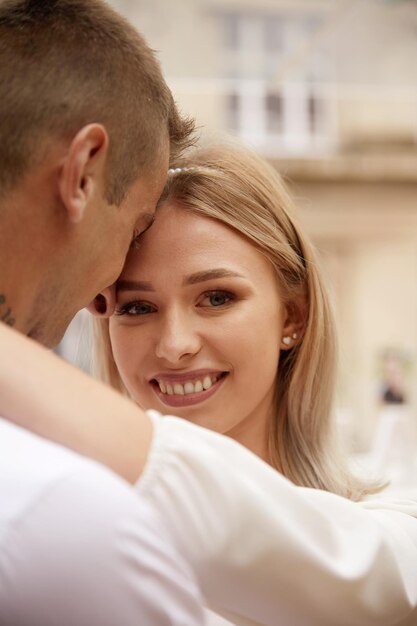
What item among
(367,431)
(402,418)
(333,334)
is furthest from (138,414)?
(367,431)

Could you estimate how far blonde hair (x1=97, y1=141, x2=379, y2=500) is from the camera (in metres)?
1.88

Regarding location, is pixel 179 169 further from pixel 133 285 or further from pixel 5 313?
pixel 5 313

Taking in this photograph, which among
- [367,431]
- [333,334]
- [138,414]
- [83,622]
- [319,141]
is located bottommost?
[367,431]

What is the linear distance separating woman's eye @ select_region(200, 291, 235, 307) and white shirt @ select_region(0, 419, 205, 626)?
957 millimetres

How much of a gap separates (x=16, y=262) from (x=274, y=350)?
820 millimetres

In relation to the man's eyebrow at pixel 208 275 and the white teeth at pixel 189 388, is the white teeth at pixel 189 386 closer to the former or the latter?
the white teeth at pixel 189 388

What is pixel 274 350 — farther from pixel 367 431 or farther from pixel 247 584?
pixel 367 431

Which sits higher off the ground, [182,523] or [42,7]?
[42,7]

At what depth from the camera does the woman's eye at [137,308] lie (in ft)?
6.07

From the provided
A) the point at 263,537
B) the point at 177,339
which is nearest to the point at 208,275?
the point at 177,339

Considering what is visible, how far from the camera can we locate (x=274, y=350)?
192 cm

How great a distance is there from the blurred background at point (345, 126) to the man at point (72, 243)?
3.12 m

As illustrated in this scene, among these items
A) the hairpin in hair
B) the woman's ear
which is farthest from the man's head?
the woman's ear

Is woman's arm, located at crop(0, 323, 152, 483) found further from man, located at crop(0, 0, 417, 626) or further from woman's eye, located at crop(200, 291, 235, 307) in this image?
woman's eye, located at crop(200, 291, 235, 307)
